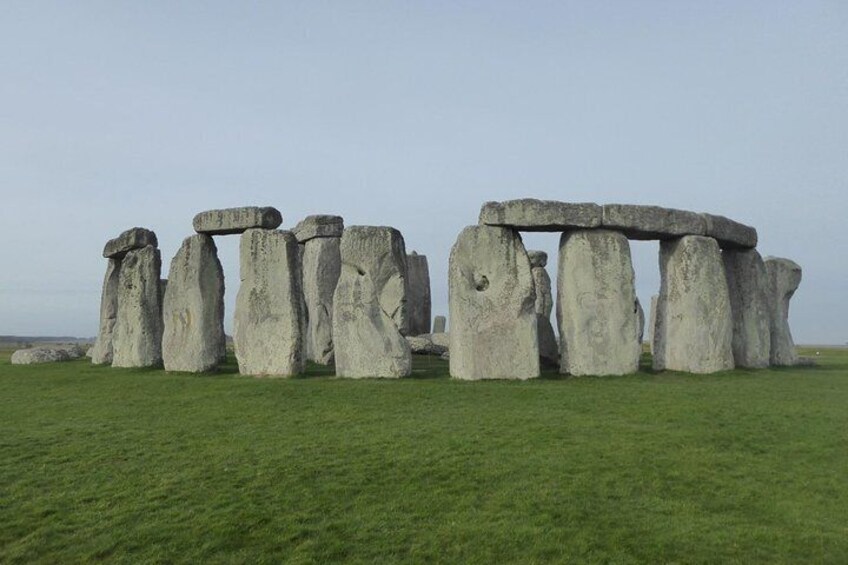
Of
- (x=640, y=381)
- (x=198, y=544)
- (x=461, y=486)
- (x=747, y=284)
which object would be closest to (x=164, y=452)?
(x=198, y=544)

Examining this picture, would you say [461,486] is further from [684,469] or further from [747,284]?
[747,284]

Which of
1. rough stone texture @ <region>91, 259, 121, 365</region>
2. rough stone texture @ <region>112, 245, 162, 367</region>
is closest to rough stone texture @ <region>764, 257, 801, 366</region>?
A: rough stone texture @ <region>112, 245, 162, 367</region>

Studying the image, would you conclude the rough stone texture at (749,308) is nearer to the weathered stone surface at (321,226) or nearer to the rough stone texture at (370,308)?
the rough stone texture at (370,308)

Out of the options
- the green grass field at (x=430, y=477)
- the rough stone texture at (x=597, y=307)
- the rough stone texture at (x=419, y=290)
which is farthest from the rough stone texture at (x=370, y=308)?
the rough stone texture at (x=419, y=290)

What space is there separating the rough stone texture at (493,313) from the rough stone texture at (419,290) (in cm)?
1180

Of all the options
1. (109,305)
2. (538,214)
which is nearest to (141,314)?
(109,305)

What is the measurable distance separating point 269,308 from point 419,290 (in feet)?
40.0

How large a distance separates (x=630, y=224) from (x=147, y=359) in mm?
12290

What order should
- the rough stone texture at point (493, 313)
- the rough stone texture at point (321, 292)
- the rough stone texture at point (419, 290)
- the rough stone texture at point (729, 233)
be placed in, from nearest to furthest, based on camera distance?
the rough stone texture at point (493, 313)
the rough stone texture at point (729, 233)
the rough stone texture at point (321, 292)
the rough stone texture at point (419, 290)

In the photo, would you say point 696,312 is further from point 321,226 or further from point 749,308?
point 321,226

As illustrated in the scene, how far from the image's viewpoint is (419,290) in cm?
2772

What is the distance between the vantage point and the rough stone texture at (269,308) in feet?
51.7

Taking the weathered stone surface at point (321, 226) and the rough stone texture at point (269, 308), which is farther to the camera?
the weathered stone surface at point (321, 226)

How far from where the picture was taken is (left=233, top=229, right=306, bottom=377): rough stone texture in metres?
15.8
